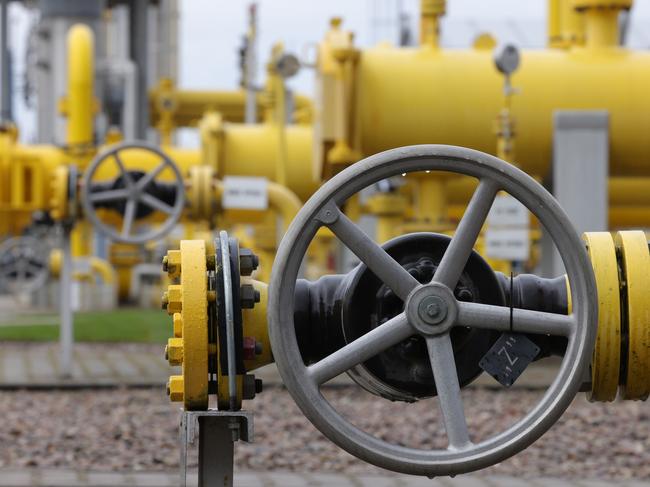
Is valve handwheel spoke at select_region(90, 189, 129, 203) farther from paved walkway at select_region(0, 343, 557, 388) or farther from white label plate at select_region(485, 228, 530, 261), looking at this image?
white label plate at select_region(485, 228, 530, 261)

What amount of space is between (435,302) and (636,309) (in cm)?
44

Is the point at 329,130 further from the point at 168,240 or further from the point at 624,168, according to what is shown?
the point at 168,240

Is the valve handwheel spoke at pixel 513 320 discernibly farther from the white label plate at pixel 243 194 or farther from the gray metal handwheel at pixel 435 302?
the white label plate at pixel 243 194

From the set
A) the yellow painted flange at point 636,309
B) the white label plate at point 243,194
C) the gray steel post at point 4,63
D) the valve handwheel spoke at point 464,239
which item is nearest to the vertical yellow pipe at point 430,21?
the white label plate at point 243,194

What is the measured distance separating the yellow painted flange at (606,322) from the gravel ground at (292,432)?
2833 millimetres

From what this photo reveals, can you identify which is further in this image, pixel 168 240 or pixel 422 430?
pixel 168 240

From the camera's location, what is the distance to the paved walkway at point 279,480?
5539mm

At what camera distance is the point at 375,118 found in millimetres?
11273

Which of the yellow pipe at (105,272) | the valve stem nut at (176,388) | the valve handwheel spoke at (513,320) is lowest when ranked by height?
the yellow pipe at (105,272)

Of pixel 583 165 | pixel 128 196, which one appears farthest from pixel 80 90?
pixel 583 165

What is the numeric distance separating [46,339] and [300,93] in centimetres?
2150

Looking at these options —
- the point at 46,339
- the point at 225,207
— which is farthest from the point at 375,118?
the point at 46,339

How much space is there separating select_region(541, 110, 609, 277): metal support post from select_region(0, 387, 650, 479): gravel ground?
1.72m

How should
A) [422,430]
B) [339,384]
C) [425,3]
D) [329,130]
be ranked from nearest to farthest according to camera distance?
[422,430] → [339,384] → [329,130] → [425,3]
